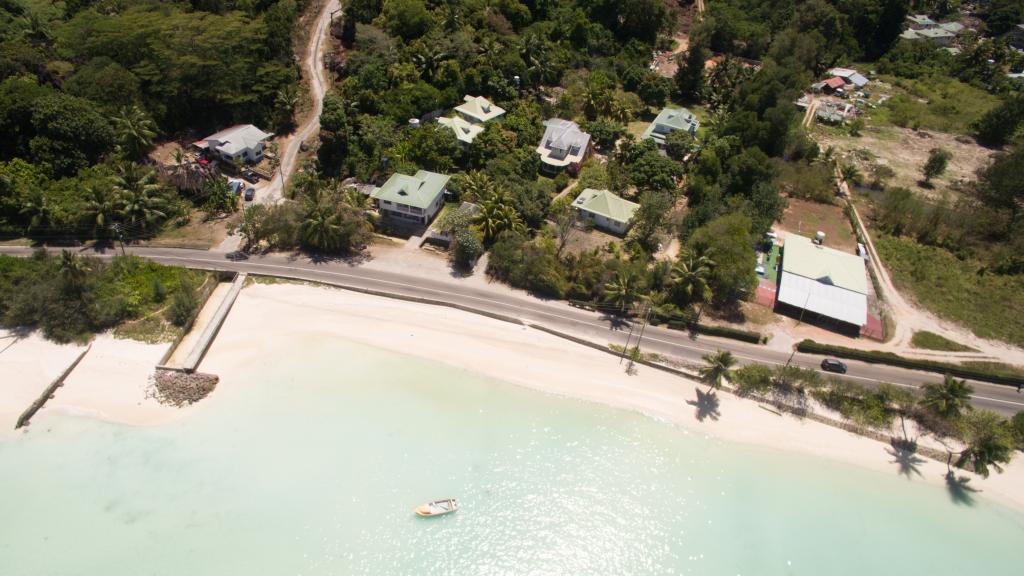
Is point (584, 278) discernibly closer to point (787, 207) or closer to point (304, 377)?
point (304, 377)

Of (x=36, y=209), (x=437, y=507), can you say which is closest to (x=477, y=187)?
(x=437, y=507)

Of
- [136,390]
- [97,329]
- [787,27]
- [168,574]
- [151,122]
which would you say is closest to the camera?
[168,574]

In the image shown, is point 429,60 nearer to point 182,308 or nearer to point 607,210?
point 607,210

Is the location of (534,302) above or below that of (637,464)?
above

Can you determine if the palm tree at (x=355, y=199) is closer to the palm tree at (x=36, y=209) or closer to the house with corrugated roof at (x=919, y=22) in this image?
the palm tree at (x=36, y=209)

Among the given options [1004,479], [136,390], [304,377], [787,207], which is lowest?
[136,390]

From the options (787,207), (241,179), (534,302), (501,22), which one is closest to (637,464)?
(534,302)

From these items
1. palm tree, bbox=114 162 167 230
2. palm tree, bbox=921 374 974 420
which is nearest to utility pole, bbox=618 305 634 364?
palm tree, bbox=921 374 974 420

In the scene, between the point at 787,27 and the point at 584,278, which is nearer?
the point at 584,278
